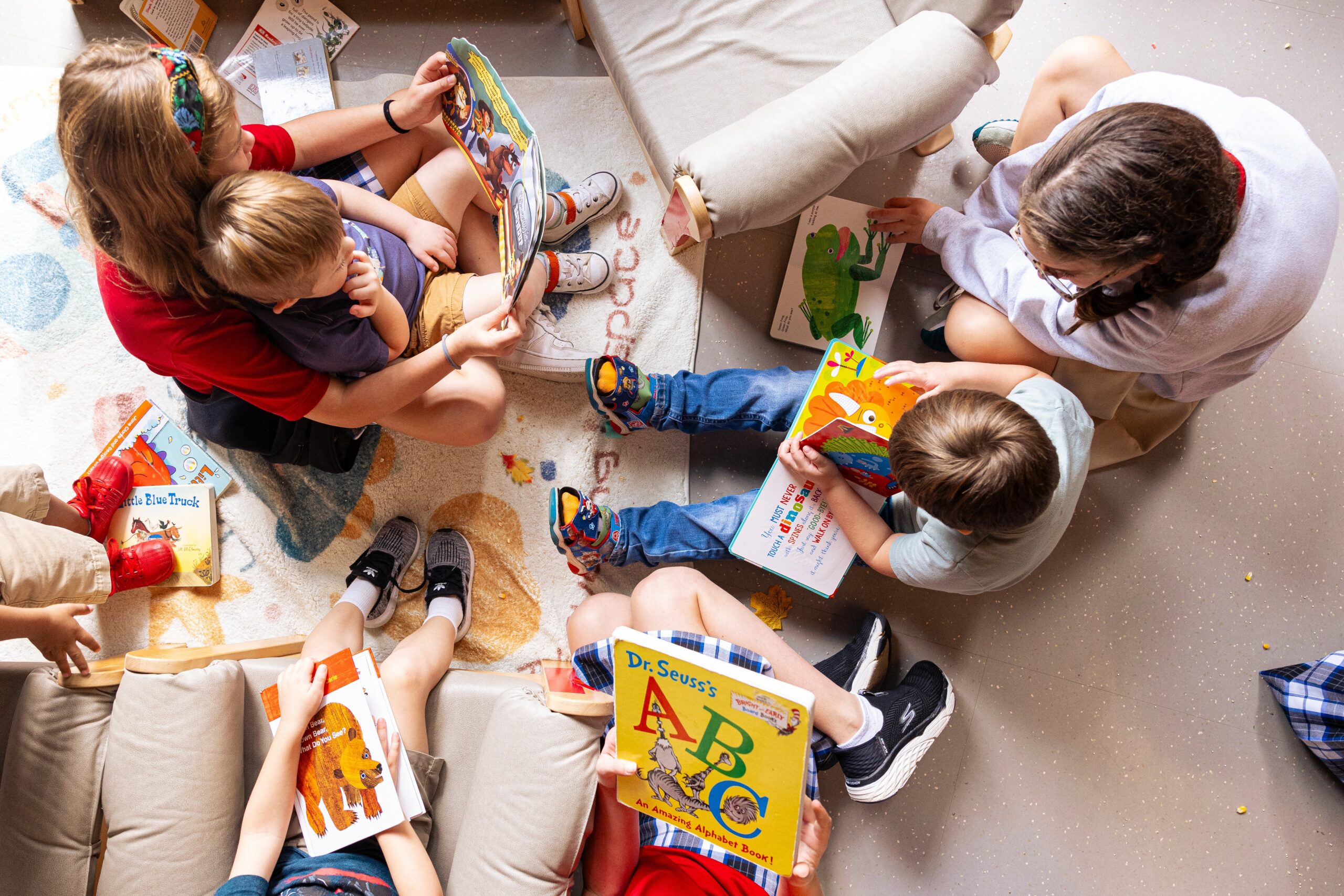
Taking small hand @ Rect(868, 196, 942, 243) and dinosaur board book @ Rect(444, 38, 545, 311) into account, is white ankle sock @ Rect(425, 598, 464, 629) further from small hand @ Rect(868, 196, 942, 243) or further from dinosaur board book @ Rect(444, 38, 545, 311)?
small hand @ Rect(868, 196, 942, 243)

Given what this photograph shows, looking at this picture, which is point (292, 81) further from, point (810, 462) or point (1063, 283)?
point (1063, 283)

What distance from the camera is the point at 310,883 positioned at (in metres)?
1.18

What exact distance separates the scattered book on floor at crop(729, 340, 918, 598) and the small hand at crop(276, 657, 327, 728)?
30.5 inches

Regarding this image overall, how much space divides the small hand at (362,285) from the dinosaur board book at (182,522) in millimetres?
771

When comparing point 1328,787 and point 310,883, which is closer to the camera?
point 310,883

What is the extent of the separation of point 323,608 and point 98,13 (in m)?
1.50

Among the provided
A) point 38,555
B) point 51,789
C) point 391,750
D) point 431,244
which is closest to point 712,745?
point 391,750

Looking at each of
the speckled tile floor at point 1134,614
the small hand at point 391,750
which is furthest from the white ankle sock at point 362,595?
the speckled tile floor at point 1134,614

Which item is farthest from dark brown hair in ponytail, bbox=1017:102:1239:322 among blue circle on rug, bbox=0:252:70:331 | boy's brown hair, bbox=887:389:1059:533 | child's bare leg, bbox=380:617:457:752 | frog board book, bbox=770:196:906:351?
blue circle on rug, bbox=0:252:70:331

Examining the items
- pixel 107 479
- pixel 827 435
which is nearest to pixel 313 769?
pixel 107 479

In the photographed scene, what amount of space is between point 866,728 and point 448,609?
87cm

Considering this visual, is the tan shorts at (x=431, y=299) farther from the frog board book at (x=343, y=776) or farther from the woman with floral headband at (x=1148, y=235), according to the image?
the woman with floral headband at (x=1148, y=235)

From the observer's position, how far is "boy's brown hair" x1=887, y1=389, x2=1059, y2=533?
109cm

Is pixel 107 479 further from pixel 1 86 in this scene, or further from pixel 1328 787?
pixel 1328 787
